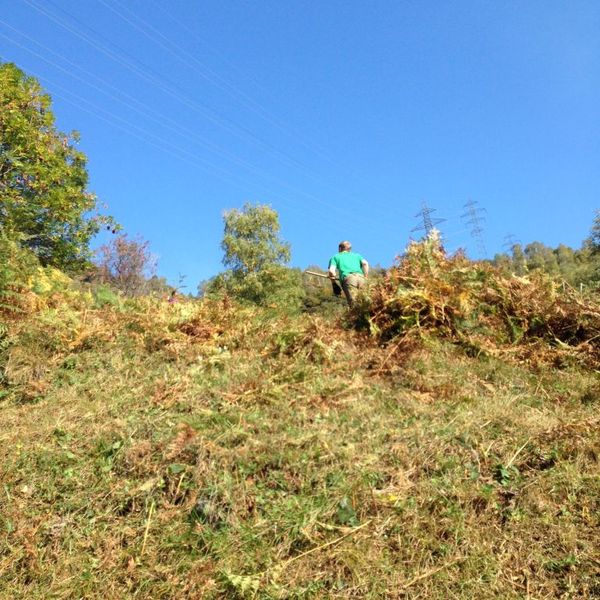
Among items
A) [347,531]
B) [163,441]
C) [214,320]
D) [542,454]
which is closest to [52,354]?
[214,320]

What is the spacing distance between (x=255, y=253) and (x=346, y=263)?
28.6 metres

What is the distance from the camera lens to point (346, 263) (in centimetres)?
907

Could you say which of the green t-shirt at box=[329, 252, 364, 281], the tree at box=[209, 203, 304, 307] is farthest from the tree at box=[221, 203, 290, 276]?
the green t-shirt at box=[329, 252, 364, 281]

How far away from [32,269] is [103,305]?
1143 millimetres

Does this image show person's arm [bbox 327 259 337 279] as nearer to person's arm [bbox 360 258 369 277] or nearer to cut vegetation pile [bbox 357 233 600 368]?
person's arm [bbox 360 258 369 277]

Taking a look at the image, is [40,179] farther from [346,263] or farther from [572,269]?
[572,269]

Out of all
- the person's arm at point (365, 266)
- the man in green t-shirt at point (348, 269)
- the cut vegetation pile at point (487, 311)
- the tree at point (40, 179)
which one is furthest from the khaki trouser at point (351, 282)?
the tree at point (40, 179)

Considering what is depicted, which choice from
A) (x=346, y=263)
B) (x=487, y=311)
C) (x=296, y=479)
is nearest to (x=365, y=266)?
(x=346, y=263)

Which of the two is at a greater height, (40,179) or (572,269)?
(572,269)

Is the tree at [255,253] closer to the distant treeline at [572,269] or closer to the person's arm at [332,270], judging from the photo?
the distant treeline at [572,269]

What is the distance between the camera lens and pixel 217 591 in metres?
2.51

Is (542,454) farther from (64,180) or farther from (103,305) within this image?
(64,180)

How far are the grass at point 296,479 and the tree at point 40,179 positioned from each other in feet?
44.3

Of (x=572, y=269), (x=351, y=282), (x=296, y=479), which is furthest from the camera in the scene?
(x=572, y=269)
